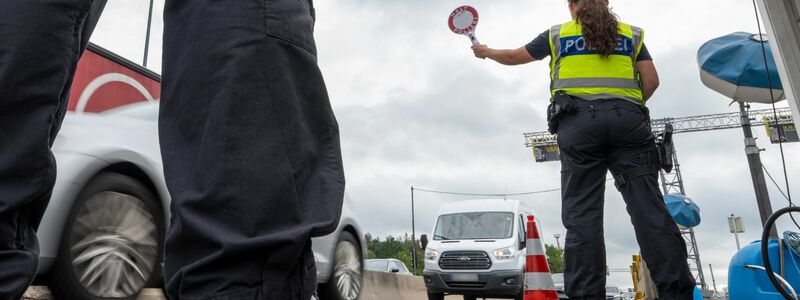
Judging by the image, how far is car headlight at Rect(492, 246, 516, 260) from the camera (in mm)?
11750

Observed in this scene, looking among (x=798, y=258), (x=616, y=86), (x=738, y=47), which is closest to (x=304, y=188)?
(x=616, y=86)

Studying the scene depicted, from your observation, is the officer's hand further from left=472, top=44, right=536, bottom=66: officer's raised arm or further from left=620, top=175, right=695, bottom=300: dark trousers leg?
left=620, top=175, right=695, bottom=300: dark trousers leg

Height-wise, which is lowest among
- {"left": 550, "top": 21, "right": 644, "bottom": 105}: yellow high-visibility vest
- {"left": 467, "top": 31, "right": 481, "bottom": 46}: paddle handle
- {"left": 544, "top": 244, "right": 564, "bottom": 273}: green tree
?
{"left": 544, "top": 244, "right": 564, "bottom": 273}: green tree

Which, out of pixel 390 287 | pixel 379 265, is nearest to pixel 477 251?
pixel 390 287

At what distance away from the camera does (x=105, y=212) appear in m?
2.89

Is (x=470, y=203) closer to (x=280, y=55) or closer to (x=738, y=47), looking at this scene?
(x=738, y=47)

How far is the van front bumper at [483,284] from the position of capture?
1141 cm

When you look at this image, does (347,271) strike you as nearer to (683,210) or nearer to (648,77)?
(648,77)

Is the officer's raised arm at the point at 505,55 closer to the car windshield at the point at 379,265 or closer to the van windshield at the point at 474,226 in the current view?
the van windshield at the point at 474,226

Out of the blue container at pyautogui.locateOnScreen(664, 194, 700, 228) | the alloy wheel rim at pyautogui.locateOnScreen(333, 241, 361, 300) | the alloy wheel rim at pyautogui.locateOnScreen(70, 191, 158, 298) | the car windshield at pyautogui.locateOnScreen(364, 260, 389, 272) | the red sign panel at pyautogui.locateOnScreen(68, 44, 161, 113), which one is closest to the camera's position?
the alloy wheel rim at pyautogui.locateOnScreen(70, 191, 158, 298)

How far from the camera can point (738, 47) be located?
16.8 ft

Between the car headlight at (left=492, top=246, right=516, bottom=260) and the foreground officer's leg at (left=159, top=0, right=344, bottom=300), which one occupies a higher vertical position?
the foreground officer's leg at (left=159, top=0, right=344, bottom=300)

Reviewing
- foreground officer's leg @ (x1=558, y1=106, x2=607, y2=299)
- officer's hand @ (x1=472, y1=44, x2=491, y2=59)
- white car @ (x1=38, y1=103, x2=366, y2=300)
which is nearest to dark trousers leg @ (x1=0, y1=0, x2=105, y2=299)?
white car @ (x1=38, y1=103, x2=366, y2=300)

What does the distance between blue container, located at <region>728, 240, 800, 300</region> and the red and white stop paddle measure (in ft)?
7.00
